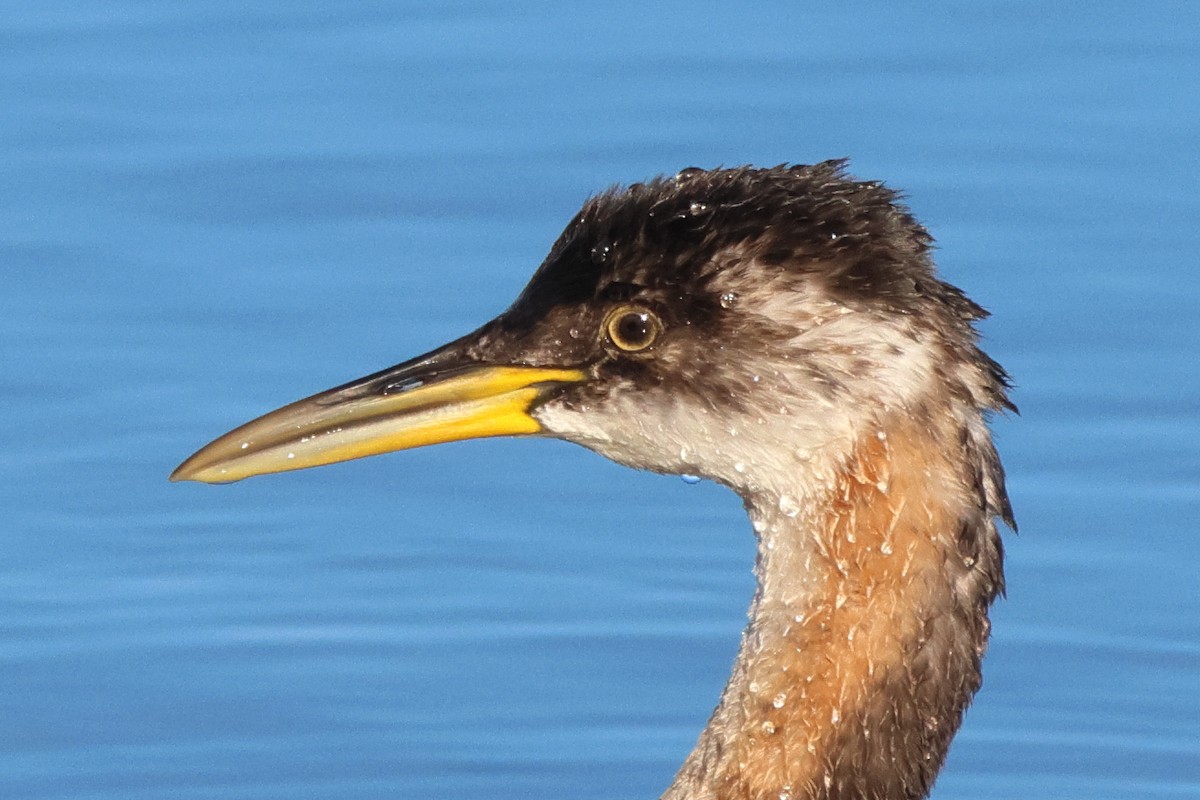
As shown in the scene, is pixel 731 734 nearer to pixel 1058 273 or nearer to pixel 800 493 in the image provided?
pixel 800 493

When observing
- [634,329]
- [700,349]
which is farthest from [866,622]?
[634,329]

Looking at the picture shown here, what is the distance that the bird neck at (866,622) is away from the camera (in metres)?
7.68

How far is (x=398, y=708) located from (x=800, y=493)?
11.9ft

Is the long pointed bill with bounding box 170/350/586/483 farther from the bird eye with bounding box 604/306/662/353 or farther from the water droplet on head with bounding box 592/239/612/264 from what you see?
the water droplet on head with bounding box 592/239/612/264

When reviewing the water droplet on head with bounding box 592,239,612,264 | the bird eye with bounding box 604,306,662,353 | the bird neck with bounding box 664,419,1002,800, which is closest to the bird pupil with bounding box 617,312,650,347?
the bird eye with bounding box 604,306,662,353

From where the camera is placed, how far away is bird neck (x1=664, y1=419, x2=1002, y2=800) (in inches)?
303

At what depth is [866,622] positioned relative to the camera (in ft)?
25.6

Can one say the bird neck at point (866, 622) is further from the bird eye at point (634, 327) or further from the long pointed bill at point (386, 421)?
the long pointed bill at point (386, 421)

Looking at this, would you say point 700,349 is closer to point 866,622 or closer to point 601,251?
point 601,251

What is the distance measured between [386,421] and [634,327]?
0.69 m

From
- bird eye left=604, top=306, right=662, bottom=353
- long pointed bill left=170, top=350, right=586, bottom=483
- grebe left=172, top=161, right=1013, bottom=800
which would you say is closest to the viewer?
grebe left=172, top=161, right=1013, bottom=800

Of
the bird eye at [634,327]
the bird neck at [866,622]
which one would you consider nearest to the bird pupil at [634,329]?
the bird eye at [634,327]

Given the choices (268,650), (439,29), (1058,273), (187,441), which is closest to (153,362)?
(187,441)

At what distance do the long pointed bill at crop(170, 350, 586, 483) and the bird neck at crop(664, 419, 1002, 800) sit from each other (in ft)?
2.20
